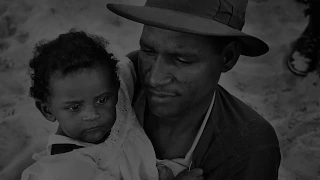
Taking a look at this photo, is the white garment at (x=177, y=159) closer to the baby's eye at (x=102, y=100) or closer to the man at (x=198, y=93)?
the man at (x=198, y=93)

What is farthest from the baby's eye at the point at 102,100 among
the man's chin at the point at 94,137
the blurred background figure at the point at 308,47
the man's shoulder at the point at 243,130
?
the blurred background figure at the point at 308,47

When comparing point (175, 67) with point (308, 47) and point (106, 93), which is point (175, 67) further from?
point (308, 47)

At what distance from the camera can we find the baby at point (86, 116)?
1540 millimetres

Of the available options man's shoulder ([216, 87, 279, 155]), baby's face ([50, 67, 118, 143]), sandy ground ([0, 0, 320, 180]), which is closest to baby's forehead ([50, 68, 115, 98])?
baby's face ([50, 67, 118, 143])

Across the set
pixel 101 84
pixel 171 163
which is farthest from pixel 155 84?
pixel 171 163

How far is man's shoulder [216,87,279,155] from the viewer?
67.9 inches

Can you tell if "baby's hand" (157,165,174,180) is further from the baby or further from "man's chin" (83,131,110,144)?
"man's chin" (83,131,110,144)

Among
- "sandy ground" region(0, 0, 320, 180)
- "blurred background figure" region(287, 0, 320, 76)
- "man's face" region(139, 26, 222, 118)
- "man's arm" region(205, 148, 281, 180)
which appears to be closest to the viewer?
"man's face" region(139, 26, 222, 118)

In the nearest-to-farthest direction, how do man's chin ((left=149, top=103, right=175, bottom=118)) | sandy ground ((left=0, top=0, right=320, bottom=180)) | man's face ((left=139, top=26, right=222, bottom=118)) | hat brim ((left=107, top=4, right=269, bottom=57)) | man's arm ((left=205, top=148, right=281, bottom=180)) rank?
hat brim ((left=107, top=4, right=269, bottom=57)) → man's face ((left=139, top=26, right=222, bottom=118)) → man's chin ((left=149, top=103, right=175, bottom=118)) → man's arm ((left=205, top=148, right=281, bottom=180)) → sandy ground ((left=0, top=0, right=320, bottom=180))

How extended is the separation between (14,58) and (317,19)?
8.31 ft

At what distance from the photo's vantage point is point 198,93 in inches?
63.7

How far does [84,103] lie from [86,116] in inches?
1.9

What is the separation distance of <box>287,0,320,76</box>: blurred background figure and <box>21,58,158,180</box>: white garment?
6.86 feet

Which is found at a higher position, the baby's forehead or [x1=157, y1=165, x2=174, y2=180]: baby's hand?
the baby's forehead
